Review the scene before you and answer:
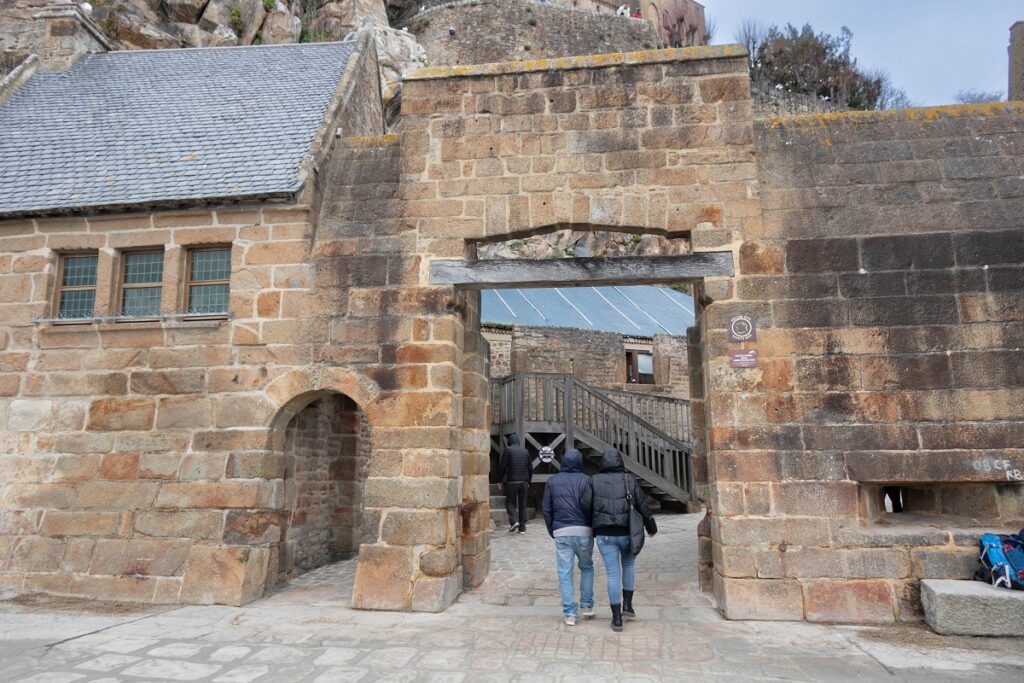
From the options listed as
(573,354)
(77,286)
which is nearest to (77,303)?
(77,286)

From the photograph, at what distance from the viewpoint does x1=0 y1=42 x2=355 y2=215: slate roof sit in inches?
301

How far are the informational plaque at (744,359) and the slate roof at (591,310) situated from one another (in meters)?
10.9

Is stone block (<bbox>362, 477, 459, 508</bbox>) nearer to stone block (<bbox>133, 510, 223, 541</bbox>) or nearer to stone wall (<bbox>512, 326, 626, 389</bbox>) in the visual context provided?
stone block (<bbox>133, 510, 223, 541</bbox>)

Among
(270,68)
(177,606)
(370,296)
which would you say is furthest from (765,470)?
(270,68)

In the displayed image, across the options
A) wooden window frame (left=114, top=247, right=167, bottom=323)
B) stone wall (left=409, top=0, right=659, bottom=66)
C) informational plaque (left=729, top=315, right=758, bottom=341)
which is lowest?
informational plaque (left=729, top=315, right=758, bottom=341)

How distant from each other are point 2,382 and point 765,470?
7.96 m

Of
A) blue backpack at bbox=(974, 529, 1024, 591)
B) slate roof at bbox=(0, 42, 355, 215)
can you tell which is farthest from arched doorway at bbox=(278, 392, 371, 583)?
blue backpack at bbox=(974, 529, 1024, 591)

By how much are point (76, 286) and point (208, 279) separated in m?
1.60

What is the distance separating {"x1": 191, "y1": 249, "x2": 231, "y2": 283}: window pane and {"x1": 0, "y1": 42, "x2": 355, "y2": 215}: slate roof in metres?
0.62

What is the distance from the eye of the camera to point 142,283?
7.68 m

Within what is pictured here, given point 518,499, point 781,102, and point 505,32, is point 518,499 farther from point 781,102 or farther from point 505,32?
point 781,102

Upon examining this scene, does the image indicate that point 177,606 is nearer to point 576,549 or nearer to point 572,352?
point 576,549

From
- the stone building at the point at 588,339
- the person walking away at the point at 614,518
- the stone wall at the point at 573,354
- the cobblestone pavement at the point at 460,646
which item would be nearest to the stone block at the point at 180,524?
the cobblestone pavement at the point at 460,646

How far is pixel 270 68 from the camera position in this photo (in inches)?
403
